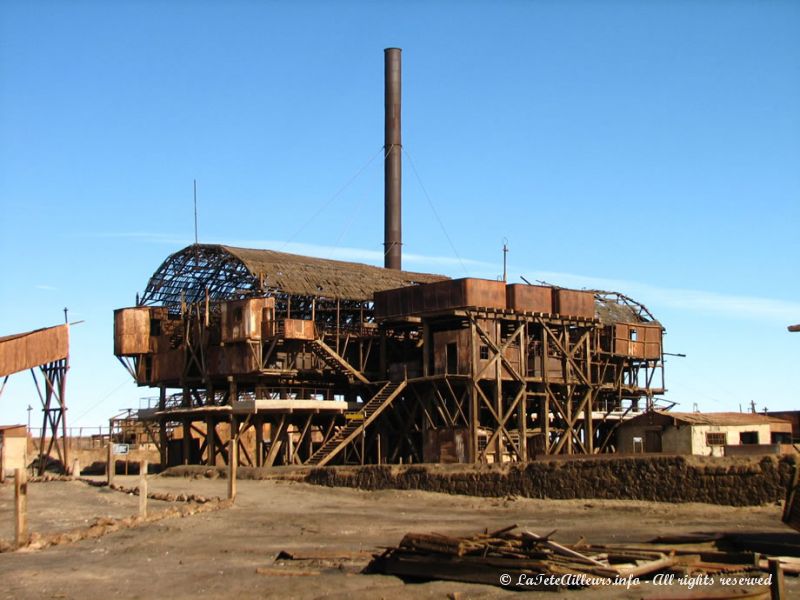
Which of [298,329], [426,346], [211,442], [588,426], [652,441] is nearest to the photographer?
[426,346]

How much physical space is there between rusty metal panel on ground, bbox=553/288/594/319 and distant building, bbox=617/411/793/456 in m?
5.61

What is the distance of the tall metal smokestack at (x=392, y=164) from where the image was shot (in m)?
75.2

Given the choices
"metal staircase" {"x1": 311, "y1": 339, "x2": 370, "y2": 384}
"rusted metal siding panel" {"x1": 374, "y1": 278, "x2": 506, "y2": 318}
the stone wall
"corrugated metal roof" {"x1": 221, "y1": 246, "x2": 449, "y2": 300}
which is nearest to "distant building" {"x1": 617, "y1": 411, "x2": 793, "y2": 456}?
"rusted metal siding panel" {"x1": 374, "y1": 278, "x2": 506, "y2": 318}

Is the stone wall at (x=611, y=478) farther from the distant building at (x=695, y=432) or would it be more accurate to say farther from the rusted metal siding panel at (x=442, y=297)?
the distant building at (x=695, y=432)

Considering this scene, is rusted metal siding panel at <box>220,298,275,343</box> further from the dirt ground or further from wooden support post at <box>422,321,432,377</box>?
the dirt ground

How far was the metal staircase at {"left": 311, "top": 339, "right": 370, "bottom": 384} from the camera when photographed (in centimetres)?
5722

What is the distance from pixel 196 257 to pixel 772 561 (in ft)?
153

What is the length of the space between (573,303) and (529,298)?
10.9 feet

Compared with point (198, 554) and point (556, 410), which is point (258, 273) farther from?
point (198, 554)

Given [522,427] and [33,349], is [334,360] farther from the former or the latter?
[33,349]

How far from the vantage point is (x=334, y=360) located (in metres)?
58.3

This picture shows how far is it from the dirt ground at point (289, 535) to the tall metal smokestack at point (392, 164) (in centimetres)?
3160

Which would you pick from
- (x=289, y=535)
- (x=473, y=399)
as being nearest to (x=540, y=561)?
(x=289, y=535)

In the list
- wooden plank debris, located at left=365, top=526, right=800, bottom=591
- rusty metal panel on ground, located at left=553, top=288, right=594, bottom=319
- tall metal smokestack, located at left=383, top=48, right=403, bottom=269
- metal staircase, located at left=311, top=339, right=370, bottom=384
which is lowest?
wooden plank debris, located at left=365, top=526, right=800, bottom=591
